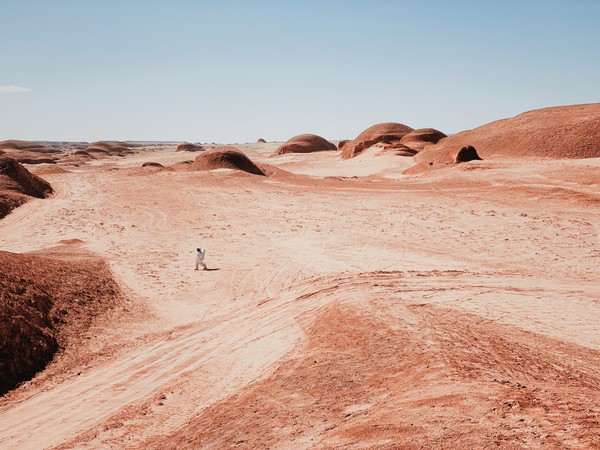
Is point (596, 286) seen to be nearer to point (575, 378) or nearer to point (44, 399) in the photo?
point (575, 378)

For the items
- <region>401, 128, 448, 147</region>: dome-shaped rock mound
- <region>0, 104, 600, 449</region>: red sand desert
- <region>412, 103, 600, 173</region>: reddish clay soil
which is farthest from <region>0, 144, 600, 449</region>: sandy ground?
<region>401, 128, 448, 147</region>: dome-shaped rock mound

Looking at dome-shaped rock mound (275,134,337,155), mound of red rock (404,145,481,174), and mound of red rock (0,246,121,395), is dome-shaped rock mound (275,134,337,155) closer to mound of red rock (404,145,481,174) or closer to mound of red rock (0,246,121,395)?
mound of red rock (404,145,481,174)

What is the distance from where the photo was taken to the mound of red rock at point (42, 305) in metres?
9.05

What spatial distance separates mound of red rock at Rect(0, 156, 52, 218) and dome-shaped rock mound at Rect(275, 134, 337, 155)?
49.4 metres

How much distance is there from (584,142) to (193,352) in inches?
1474

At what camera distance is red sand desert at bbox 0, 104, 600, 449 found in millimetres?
6074

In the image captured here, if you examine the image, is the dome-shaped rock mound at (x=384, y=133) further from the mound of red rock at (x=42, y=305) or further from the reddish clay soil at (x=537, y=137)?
the mound of red rock at (x=42, y=305)

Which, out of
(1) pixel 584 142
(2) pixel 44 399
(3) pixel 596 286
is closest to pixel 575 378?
(3) pixel 596 286

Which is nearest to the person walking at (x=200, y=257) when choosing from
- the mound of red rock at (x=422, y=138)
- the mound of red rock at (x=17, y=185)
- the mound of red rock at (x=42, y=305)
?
the mound of red rock at (x=42, y=305)

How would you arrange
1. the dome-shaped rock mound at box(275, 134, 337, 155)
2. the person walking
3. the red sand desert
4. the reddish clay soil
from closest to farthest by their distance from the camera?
1. the red sand desert
2. the person walking
3. the reddish clay soil
4. the dome-shaped rock mound at box(275, 134, 337, 155)

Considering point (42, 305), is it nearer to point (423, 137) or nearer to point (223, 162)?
point (223, 162)

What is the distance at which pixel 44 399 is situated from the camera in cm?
815

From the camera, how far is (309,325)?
10.2m

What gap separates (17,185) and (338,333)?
1048 inches
